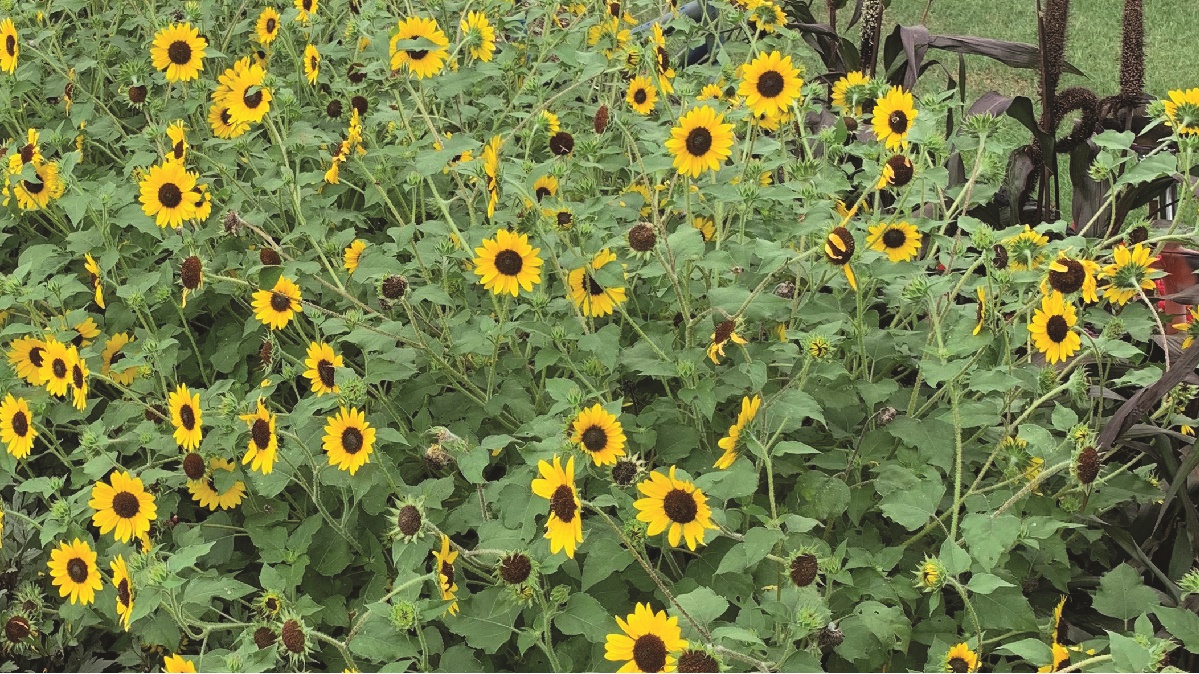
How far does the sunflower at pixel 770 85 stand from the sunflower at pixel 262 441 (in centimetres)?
93

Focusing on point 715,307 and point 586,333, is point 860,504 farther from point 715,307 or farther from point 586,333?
point 586,333

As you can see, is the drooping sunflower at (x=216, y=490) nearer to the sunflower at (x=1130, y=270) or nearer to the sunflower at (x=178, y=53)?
the sunflower at (x=178, y=53)

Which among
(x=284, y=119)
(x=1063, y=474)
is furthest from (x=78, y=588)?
(x=1063, y=474)

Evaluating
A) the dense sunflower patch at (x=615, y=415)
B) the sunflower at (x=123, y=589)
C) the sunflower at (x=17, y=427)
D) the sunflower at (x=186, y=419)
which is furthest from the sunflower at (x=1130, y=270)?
the sunflower at (x=17, y=427)

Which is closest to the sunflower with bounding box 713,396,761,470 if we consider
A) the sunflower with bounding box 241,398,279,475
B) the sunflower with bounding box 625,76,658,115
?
the sunflower with bounding box 241,398,279,475

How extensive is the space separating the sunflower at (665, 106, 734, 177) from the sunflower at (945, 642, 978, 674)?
0.78 m

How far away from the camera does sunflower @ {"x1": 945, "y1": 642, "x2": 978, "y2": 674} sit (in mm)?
1403

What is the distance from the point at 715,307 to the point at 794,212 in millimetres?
509

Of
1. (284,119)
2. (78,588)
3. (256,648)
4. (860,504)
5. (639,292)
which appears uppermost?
(284,119)

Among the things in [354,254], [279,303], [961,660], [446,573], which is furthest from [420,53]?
[961,660]

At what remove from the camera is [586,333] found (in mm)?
1764

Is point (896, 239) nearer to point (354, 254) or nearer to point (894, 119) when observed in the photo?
point (894, 119)

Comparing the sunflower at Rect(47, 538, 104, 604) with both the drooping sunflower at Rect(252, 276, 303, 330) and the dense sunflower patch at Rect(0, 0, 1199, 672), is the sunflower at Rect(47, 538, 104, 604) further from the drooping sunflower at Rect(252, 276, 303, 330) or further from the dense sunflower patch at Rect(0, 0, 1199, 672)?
the drooping sunflower at Rect(252, 276, 303, 330)

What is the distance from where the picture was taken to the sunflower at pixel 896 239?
174cm
